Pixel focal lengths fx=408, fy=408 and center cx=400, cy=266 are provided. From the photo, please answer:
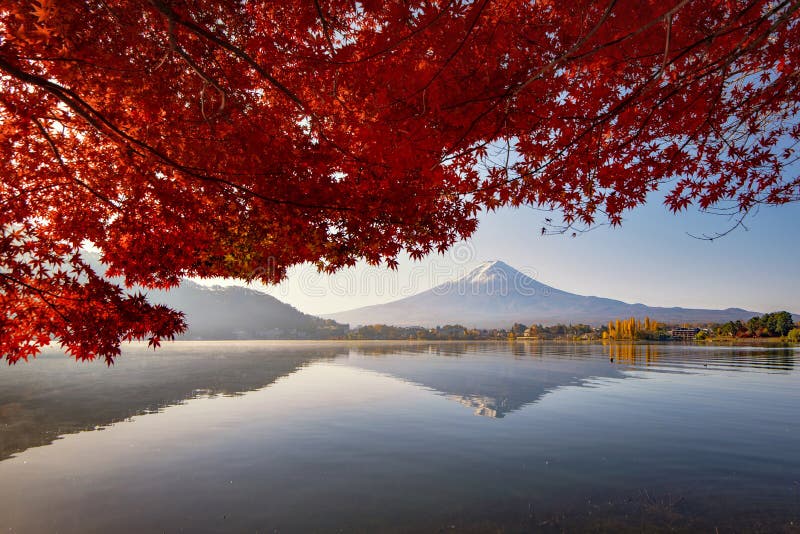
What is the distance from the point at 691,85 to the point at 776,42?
5.72 feet

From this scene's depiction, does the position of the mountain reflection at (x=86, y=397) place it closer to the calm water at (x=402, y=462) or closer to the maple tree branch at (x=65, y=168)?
the calm water at (x=402, y=462)

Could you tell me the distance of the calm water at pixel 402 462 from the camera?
823 cm

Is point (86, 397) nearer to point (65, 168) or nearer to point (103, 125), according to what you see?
point (65, 168)

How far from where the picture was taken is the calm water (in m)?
8.23

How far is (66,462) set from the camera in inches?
470

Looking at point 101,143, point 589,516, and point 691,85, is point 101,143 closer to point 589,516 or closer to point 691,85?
point 691,85

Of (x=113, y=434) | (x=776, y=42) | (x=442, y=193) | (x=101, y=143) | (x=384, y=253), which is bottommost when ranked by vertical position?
(x=113, y=434)

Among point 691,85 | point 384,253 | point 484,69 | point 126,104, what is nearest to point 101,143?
point 126,104

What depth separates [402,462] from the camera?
11.7 meters

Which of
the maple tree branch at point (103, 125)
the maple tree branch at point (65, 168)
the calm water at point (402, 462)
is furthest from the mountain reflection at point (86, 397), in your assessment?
the maple tree branch at point (103, 125)

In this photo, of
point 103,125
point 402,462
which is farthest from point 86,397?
point 103,125

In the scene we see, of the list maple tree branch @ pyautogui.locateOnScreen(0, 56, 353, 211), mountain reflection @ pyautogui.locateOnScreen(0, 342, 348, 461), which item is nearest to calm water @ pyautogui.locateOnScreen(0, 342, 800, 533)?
mountain reflection @ pyautogui.locateOnScreen(0, 342, 348, 461)

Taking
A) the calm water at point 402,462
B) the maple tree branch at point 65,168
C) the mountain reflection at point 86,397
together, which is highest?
the maple tree branch at point 65,168

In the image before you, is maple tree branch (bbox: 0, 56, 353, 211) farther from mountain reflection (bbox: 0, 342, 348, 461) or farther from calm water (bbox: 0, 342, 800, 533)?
mountain reflection (bbox: 0, 342, 348, 461)
